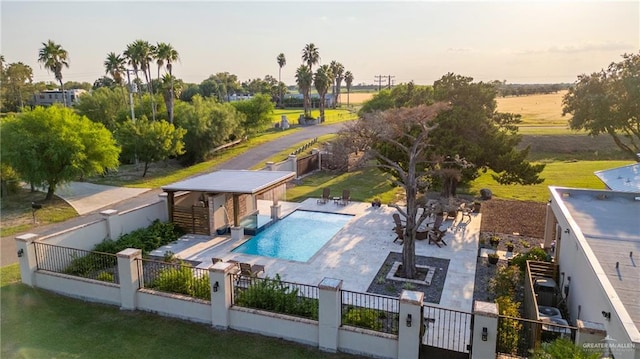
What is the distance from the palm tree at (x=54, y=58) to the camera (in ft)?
138

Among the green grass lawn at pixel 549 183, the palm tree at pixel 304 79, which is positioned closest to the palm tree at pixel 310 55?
the palm tree at pixel 304 79

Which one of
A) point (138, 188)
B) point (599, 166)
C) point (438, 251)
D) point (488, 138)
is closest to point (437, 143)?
point (488, 138)

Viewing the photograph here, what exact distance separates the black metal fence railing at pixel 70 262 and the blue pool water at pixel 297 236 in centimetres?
494

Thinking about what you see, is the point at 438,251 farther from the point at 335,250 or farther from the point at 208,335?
the point at 208,335

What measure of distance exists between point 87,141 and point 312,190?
13.7 m

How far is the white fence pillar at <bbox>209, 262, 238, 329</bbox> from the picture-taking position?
10.4 metres

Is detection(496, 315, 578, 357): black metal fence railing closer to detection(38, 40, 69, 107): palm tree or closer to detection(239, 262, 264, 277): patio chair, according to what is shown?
detection(239, 262, 264, 277): patio chair

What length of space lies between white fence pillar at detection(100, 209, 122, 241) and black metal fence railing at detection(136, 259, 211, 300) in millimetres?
5438

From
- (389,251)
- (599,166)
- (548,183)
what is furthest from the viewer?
(599,166)

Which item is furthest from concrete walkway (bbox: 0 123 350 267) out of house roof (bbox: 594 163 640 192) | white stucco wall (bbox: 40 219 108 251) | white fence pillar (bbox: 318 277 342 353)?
house roof (bbox: 594 163 640 192)

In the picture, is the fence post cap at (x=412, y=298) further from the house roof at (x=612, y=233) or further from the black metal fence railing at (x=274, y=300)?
the house roof at (x=612, y=233)

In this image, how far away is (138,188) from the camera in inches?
1119

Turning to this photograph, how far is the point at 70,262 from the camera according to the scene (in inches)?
549

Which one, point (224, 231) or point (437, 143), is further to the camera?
point (437, 143)
